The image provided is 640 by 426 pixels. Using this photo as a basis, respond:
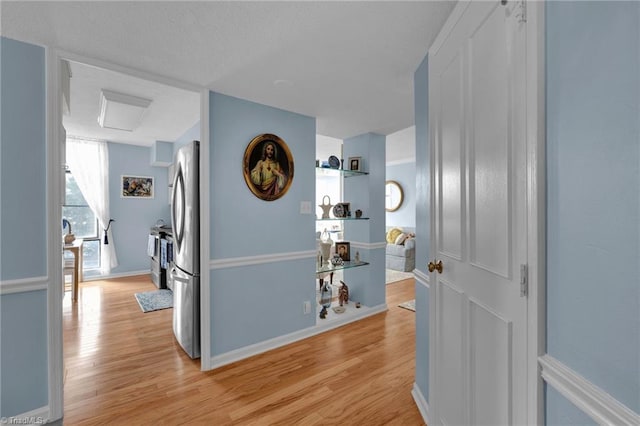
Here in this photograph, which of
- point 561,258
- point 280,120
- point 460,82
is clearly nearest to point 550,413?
point 561,258

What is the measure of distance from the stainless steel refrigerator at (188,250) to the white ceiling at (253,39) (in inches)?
27.7

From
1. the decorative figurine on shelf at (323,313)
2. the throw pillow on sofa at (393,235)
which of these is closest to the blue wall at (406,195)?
the throw pillow on sofa at (393,235)

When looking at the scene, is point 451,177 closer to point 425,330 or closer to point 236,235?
point 425,330

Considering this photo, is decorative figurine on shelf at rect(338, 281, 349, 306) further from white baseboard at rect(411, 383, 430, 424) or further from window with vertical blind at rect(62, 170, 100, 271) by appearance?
window with vertical blind at rect(62, 170, 100, 271)

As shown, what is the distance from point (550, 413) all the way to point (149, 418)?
6.86 ft

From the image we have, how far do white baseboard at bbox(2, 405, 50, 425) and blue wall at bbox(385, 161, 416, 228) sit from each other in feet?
21.2

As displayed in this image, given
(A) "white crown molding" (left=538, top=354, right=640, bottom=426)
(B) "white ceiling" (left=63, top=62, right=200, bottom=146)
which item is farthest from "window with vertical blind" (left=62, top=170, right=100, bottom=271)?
(A) "white crown molding" (left=538, top=354, right=640, bottom=426)

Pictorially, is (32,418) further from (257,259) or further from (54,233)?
(257,259)

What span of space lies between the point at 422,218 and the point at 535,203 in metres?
1.05

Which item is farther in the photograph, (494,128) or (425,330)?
(425,330)

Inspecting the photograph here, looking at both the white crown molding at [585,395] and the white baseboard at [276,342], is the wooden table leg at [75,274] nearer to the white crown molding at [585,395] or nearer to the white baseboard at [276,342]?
the white baseboard at [276,342]

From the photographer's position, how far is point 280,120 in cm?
283

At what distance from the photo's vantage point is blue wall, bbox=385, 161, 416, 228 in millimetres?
7285

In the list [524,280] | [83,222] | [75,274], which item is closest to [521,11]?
[524,280]
